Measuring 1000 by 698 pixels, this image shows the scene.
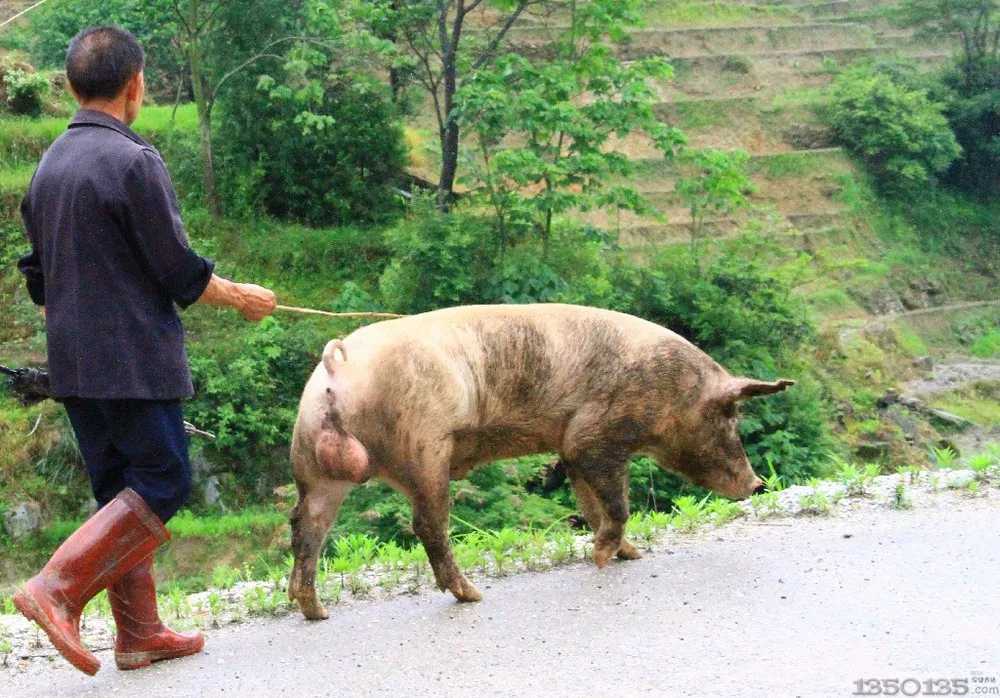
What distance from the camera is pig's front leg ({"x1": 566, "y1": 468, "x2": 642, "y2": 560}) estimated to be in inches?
263

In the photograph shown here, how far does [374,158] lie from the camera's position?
20.8 metres

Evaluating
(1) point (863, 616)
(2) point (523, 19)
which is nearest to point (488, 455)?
(1) point (863, 616)

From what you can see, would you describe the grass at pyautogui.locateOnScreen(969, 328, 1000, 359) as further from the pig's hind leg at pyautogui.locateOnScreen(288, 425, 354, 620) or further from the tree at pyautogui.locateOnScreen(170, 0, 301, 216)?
the pig's hind leg at pyautogui.locateOnScreen(288, 425, 354, 620)

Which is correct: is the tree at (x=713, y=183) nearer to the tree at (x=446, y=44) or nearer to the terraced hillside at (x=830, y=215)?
the terraced hillside at (x=830, y=215)

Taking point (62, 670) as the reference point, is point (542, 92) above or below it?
above

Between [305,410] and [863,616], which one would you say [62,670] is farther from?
[863,616]

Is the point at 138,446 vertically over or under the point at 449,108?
under

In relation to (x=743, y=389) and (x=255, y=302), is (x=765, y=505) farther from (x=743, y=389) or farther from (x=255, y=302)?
(x=255, y=302)

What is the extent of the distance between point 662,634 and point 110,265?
2768mm

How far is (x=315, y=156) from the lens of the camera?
2055 cm

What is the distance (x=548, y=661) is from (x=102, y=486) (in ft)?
6.46

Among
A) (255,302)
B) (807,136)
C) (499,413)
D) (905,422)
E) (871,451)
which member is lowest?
(905,422)

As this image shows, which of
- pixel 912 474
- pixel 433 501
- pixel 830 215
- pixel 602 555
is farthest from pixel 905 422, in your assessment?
pixel 433 501

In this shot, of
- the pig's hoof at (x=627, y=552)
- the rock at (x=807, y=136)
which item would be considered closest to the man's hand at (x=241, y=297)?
the pig's hoof at (x=627, y=552)
